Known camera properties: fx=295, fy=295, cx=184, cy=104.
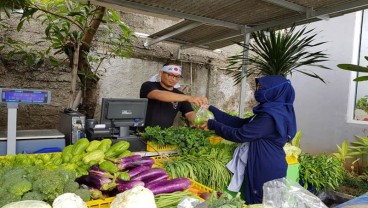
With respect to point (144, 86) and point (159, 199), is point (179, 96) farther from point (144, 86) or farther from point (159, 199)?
point (159, 199)

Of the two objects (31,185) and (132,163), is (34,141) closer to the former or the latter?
(132,163)

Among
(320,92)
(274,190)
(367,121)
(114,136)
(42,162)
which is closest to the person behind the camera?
(274,190)

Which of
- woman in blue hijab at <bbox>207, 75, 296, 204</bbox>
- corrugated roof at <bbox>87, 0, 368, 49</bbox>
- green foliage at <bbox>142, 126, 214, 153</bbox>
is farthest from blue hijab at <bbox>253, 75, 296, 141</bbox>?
corrugated roof at <bbox>87, 0, 368, 49</bbox>

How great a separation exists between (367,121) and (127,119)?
499cm

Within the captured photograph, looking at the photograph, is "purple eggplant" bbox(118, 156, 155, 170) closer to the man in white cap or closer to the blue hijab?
the blue hijab

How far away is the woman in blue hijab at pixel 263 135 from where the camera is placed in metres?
2.66

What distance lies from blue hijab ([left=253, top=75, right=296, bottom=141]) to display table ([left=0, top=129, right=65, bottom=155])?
1849 millimetres

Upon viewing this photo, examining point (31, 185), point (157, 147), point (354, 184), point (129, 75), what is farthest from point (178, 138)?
point (354, 184)

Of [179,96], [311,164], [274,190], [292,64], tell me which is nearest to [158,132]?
[179,96]

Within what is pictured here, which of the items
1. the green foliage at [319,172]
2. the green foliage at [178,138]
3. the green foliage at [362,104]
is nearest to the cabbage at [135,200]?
the green foliage at [178,138]

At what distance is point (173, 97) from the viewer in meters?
3.26

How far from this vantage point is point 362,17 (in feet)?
19.3

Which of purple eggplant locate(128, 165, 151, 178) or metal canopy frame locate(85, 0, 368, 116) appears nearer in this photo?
purple eggplant locate(128, 165, 151, 178)

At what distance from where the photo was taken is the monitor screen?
104 inches
